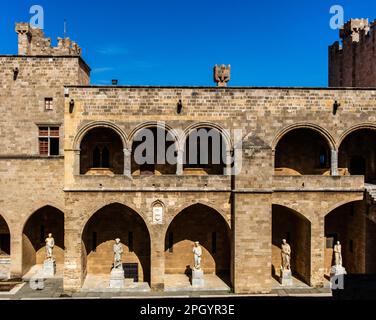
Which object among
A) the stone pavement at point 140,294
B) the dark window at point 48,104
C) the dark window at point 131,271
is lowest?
the stone pavement at point 140,294

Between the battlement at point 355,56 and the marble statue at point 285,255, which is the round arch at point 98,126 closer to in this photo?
the marble statue at point 285,255

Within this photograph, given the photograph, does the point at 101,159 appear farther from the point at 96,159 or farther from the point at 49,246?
the point at 49,246

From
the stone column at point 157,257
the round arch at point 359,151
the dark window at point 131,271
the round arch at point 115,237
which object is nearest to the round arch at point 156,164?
the round arch at point 115,237

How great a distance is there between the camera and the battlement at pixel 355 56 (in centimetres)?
2394

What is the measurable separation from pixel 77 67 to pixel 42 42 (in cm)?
542

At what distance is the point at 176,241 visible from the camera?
20719mm

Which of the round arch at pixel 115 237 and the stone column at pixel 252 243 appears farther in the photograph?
the round arch at pixel 115 237

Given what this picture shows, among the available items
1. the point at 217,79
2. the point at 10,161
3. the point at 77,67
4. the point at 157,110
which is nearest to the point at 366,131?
the point at 217,79

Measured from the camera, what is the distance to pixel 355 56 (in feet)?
84.4

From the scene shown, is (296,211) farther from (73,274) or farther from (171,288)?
(73,274)

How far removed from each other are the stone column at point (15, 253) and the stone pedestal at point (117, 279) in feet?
19.7
